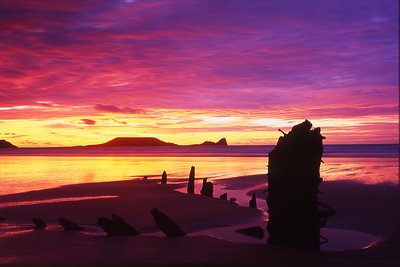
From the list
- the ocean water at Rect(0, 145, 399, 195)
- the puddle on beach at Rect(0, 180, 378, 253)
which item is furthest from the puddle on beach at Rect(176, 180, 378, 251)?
the ocean water at Rect(0, 145, 399, 195)

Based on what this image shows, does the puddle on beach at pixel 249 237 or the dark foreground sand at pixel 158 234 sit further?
the puddle on beach at pixel 249 237

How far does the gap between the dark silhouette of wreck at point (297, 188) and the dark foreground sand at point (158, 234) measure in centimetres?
60

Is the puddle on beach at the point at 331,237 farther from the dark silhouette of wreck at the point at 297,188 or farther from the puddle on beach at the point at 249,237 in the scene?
the dark silhouette of wreck at the point at 297,188

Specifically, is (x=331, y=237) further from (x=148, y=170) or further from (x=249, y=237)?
(x=148, y=170)

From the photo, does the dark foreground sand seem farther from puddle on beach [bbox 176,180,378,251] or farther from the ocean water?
the ocean water

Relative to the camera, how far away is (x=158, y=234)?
583 inches

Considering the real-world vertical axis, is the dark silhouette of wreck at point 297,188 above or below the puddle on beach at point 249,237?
above

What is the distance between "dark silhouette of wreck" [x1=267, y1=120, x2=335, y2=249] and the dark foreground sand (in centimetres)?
60

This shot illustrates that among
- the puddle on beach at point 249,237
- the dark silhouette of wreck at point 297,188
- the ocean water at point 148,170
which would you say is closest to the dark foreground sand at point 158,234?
the puddle on beach at point 249,237

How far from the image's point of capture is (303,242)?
38.4 feet

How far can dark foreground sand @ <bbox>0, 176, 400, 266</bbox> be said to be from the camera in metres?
10.3

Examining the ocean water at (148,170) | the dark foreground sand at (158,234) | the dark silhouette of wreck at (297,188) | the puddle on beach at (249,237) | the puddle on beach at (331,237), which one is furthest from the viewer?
the ocean water at (148,170)

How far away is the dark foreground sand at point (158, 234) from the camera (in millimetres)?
10289

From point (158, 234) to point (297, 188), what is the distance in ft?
17.8
